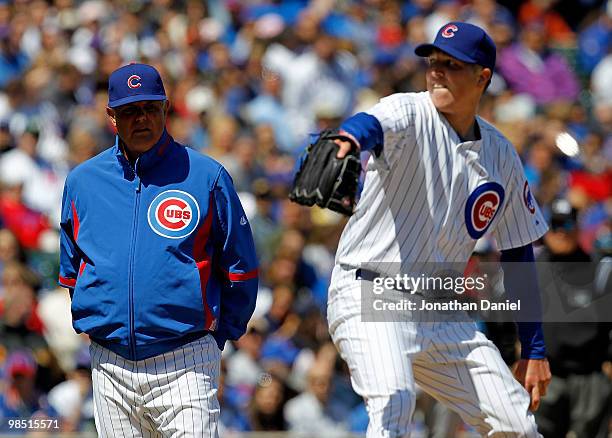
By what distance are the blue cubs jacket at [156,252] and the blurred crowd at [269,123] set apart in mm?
3410

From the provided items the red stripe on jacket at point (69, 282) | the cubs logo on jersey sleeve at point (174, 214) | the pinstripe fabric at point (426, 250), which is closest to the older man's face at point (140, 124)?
the cubs logo on jersey sleeve at point (174, 214)

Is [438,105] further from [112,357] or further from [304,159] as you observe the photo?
[112,357]

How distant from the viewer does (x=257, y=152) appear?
38.6 feet

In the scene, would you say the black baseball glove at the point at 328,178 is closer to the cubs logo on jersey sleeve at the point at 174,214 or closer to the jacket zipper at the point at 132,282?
the cubs logo on jersey sleeve at the point at 174,214

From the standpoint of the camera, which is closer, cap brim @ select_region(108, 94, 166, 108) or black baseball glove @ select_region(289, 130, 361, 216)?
black baseball glove @ select_region(289, 130, 361, 216)

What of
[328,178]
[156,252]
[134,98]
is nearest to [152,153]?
[134,98]

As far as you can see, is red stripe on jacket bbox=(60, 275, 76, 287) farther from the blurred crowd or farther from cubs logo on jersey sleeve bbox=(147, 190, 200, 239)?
the blurred crowd

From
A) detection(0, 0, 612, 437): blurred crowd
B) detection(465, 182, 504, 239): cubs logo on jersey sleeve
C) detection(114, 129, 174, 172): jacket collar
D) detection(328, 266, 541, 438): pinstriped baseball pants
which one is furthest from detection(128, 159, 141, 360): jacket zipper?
detection(0, 0, 612, 437): blurred crowd

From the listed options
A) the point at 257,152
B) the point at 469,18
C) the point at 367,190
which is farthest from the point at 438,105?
the point at 469,18

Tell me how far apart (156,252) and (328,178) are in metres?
0.89

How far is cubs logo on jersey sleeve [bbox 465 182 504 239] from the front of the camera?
17.7 ft

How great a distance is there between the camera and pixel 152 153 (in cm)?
503

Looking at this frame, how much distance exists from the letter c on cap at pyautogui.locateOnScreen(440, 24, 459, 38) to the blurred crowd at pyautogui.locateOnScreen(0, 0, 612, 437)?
9.98 feet

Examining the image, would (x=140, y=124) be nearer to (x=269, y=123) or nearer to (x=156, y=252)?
(x=156, y=252)
